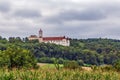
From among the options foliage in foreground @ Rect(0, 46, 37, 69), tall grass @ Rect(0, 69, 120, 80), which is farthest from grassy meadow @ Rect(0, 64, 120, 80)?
foliage in foreground @ Rect(0, 46, 37, 69)

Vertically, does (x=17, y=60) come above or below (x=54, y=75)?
below

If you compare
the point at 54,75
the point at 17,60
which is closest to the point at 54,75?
the point at 54,75

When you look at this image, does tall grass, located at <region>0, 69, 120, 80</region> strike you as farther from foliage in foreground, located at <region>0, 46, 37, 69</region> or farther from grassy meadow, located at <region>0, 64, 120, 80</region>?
foliage in foreground, located at <region>0, 46, 37, 69</region>

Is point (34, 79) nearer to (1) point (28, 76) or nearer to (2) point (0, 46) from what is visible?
(1) point (28, 76)

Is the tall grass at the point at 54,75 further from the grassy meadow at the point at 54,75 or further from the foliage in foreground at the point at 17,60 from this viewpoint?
the foliage in foreground at the point at 17,60

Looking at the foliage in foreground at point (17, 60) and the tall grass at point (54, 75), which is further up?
the tall grass at point (54, 75)

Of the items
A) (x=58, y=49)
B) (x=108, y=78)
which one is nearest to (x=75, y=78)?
(x=108, y=78)

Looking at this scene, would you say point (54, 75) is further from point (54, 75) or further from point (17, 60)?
point (17, 60)

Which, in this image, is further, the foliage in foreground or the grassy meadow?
the foliage in foreground

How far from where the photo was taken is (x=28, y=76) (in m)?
12.4

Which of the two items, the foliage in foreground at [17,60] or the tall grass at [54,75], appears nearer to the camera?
the tall grass at [54,75]

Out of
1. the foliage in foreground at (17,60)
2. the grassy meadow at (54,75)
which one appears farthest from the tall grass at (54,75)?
the foliage in foreground at (17,60)

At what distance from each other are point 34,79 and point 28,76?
0.53m

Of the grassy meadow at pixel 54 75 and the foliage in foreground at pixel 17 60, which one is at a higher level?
the grassy meadow at pixel 54 75
